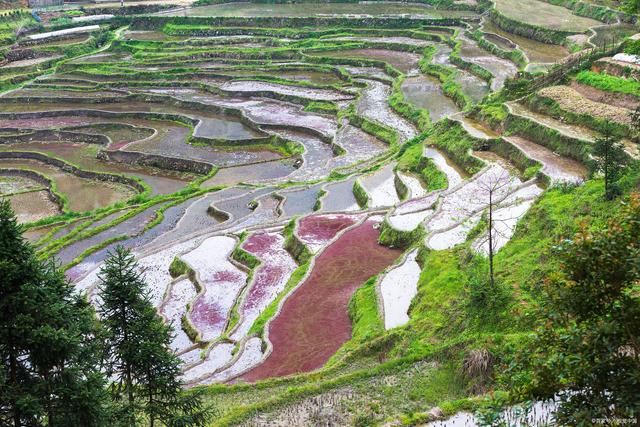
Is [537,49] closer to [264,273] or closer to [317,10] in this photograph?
[317,10]

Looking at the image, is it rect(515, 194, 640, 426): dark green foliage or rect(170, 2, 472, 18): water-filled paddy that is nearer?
rect(515, 194, 640, 426): dark green foliage

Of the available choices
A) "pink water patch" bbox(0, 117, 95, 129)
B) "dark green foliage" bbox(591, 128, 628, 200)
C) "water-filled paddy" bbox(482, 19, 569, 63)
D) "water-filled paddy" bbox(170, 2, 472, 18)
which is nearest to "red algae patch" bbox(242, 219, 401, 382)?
"dark green foliage" bbox(591, 128, 628, 200)

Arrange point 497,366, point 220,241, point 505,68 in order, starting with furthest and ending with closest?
point 505,68, point 220,241, point 497,366

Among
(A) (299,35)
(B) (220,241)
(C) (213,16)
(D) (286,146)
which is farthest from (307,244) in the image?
(C) (213,16)

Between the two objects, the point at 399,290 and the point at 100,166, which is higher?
the point at 399,290

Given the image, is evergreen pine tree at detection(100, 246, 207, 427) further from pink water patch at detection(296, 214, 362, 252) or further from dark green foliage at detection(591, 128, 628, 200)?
pink water patch at detection(296, 214, 362, 252)

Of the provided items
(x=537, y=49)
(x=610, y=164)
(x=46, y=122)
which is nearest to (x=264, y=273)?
(x=610, y=164)

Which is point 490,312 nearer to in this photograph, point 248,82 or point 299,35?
point 248,82
